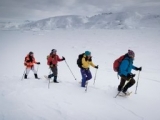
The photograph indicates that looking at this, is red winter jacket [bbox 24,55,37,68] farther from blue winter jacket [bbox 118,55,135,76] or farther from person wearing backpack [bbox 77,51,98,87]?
blue winter jacket [bbox 118,55,135,76]

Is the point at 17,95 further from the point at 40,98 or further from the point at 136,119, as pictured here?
the point at 136,119

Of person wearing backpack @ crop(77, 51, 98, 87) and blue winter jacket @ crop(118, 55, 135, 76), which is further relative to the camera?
person wearing backpack @ crop(77, 51, 98, 87)

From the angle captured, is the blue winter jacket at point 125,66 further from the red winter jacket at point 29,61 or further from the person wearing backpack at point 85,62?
the red winter jacket at point 29,61

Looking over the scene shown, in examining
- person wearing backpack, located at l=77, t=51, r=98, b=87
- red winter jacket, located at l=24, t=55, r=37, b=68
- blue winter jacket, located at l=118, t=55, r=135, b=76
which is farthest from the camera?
red winter jacket, located at l=24, t=55, r=37, b=68

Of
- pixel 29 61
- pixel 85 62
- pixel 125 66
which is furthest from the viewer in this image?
pixel 29 61

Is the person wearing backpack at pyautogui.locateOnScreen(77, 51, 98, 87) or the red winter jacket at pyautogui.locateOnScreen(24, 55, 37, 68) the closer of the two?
the person wearing backpack at pyautogui.locateOnScreen(77, 51, 98, 87)

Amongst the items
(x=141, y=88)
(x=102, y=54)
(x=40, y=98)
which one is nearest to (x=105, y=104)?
(x=40, y=98)

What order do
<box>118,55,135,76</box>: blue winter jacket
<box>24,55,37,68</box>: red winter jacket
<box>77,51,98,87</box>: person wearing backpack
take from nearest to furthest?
1. <box>118,55,135,76</box>: blue winter jacket
2. <box>77,51,98,87</box>: person wearing backpack
3. <box>24,55,37,68</box>: red winter jacket

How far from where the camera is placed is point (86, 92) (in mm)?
7445

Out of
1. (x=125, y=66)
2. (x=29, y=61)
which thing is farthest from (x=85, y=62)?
(x=29, y=61)

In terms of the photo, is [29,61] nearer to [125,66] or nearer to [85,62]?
[85,62]

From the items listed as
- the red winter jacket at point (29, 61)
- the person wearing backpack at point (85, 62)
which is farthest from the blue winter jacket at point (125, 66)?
the red winter jacket at point (29, 61)

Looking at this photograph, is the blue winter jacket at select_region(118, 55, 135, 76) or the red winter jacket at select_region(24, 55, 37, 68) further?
the red winter jacket at select_region(24, 55, 37, 68)

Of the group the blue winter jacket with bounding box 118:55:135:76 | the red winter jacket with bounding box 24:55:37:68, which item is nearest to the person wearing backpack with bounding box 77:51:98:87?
the blue winter jacket with bounding box 118:55:135:76
